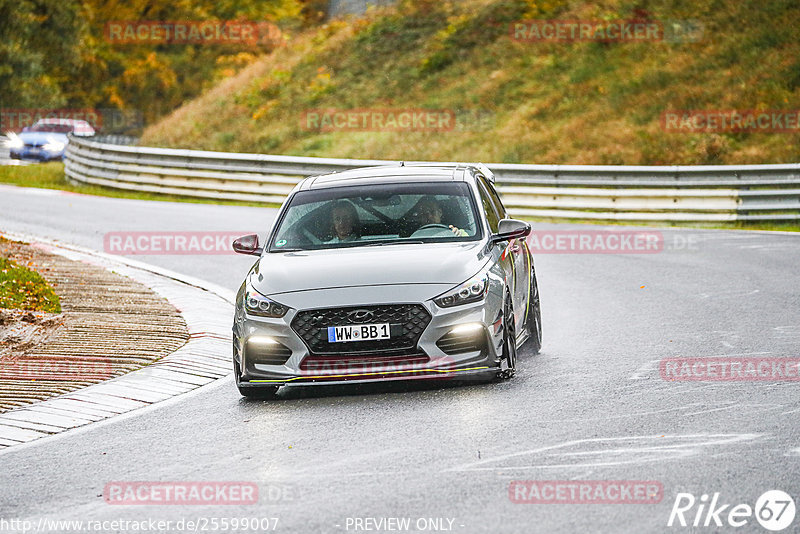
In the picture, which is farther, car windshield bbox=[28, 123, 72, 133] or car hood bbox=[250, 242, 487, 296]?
car windshield bbox=[28, 123, 72, 133]

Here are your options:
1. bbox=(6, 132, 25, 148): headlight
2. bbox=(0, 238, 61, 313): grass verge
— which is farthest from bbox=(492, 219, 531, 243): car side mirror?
bbox=(6, 132, 25, 148): headlight

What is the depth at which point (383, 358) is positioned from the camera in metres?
8.91

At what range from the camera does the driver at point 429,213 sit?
10.2m

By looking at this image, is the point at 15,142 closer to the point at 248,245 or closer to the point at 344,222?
the point at 248,245

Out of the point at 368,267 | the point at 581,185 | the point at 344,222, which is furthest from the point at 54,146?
the point at 368,267

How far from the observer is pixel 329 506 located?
6.29 meters

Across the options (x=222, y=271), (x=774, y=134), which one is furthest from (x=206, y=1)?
(x=222, y=271)

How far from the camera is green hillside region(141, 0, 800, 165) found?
32656 millimetres

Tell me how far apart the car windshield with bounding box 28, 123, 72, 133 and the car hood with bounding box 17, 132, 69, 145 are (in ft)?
5.87

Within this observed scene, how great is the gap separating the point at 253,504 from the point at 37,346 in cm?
539

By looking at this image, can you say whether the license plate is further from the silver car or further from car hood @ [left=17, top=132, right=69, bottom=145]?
car hood @ [left=17, top=132, right=69, bottom=145]

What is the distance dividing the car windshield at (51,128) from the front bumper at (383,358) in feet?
134

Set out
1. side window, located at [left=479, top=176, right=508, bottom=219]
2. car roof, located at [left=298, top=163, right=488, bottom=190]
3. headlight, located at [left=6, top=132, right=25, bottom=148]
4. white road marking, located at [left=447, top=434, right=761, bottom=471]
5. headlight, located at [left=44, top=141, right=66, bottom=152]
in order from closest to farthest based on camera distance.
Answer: white road marking, located at [left=447, top=434, right=761, bottom=471]
car roof, located at [left=298, top=163, right=488, bottom=190]
side window, located at [left=479, top=176, right=508, bottom=219]
headlight, located at [left=44, top=141, right=66, bottom=152]
headlight, located at [left=6, top=132, right=25, bottom=148]

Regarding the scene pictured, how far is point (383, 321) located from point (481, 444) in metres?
1.65
